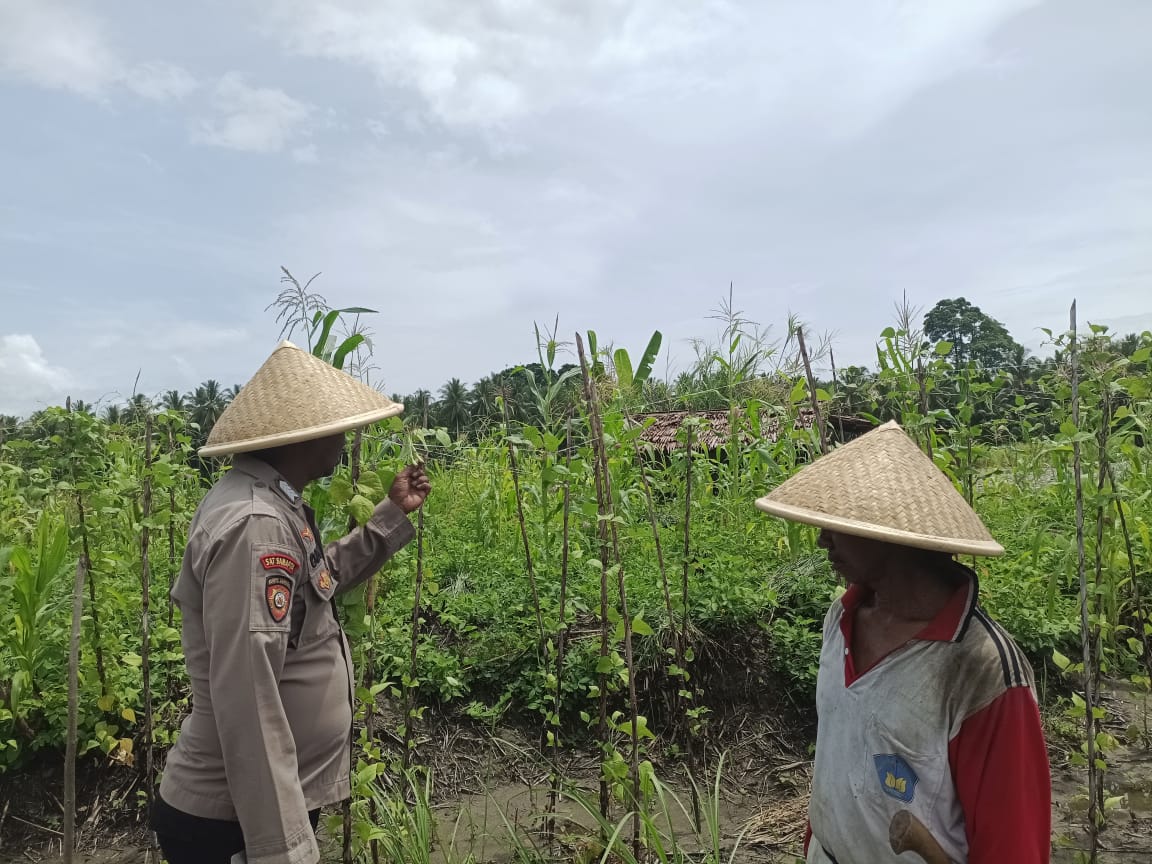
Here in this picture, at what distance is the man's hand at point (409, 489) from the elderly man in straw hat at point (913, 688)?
1.14 meters

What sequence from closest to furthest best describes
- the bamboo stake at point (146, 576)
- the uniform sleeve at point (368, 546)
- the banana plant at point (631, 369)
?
the uniform sleeve at point (368, 546)
the bamboo stake at point (146, 576)
the banana plant at point (631, 369)

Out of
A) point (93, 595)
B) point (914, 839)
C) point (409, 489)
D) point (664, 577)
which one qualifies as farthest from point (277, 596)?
point (93, 595)

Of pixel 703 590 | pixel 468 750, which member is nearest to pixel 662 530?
pixel 703 590

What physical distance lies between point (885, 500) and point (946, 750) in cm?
42

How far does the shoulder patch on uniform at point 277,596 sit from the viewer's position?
61.6 inches

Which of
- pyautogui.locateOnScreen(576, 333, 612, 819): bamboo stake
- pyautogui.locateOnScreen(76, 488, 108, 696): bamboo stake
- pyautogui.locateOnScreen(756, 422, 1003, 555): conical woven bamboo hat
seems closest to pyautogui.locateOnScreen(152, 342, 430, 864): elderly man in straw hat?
pyautogui.locateOnScreen(576, 333, 612, 819): bamboo stake

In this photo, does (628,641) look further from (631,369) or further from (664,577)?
(631,369)

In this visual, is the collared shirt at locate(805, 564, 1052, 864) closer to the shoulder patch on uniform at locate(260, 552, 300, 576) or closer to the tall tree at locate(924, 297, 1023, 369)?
the shoulder patch on uniform at locate(260, 552, 300, 576)

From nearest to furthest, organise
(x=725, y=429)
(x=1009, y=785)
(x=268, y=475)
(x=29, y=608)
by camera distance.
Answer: (x=1009, y=785), (x=268, y=475), (x=29, y=608), (x=725, y=429)

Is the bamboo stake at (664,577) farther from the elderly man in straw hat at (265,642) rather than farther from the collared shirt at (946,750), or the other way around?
the collared shirt at (946,750)

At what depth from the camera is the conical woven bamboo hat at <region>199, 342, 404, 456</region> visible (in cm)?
177

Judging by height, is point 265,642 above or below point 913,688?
above

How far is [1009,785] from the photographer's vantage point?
1187mm

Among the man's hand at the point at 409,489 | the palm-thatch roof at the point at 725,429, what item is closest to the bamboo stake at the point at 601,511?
the man's hand at the point at 409,489
